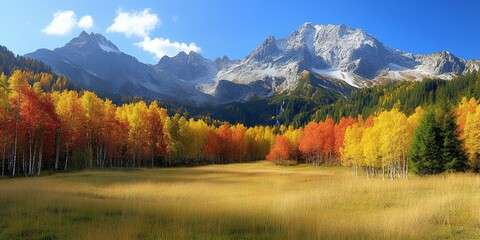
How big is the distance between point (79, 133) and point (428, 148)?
54551 mm

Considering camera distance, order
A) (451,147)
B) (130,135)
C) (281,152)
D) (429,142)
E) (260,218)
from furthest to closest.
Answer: (281,152), (130,135), (429,142), (451,147), (260,218)

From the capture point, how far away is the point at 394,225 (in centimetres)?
1257

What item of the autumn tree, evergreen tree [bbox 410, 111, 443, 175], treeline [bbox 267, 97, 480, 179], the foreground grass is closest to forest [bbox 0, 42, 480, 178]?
evergreen tree [bbox 410, 111, 443, 175]

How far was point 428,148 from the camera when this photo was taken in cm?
4484

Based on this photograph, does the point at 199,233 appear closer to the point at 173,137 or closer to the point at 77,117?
the point at 77,117

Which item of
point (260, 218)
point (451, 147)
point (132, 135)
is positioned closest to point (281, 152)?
point (132, 135)

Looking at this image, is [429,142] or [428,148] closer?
[428,148]

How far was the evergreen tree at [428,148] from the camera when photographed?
4469cm

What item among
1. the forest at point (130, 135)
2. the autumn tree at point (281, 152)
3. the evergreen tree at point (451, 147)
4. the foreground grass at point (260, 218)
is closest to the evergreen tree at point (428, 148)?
the forest at point (130, 135)

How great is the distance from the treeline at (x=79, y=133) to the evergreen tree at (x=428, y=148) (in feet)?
166

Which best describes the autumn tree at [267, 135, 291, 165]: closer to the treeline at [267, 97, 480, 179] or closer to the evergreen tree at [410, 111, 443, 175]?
the treeline at [267, 97, 480, 179]

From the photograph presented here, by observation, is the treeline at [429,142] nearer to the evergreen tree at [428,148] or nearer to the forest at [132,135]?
the evergreen tree at [428,148]

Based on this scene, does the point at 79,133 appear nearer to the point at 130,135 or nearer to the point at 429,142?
the point at 130,135

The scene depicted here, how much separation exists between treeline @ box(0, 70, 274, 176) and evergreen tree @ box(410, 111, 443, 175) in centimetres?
5072
